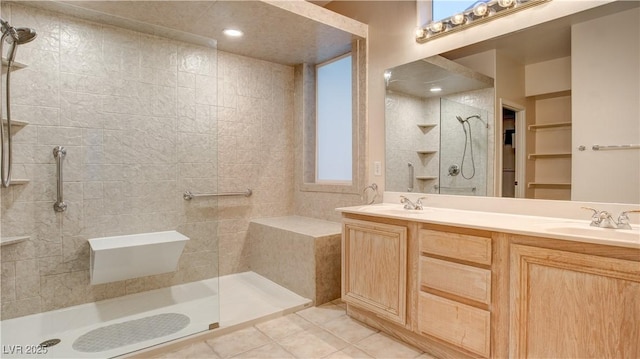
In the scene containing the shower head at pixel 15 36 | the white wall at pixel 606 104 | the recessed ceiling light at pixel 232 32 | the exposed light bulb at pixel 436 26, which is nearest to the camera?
the white wall at pixel 606 104

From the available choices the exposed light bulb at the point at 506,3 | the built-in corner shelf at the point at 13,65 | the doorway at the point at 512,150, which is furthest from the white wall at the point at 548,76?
the built-in corner shelf at the point at 13,65

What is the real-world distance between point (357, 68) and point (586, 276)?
2.26 metres

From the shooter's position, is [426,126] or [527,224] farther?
[426,126]

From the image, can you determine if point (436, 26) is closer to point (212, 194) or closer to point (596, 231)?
point (596, 231)

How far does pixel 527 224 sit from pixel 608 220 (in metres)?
0.32

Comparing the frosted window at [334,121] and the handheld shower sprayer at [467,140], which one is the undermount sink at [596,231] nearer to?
the handheld shower sprayer at [467,140]

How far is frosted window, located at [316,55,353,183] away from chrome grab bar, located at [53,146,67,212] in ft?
7.29

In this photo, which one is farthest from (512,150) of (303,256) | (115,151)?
(115,151)

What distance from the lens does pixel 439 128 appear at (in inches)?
95.2

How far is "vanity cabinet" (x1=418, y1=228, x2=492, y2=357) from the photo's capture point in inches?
64.2

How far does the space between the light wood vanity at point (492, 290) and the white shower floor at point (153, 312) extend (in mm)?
756

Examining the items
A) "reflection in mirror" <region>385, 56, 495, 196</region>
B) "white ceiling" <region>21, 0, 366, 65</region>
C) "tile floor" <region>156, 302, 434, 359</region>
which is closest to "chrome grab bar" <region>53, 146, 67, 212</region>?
"white ceiling" <region>21, 0, 366, 65</region>

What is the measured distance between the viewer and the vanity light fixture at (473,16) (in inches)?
78.0

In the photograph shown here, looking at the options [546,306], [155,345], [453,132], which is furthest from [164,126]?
[546,306]
